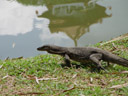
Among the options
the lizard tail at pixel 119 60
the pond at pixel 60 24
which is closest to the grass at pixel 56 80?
the lizard tail at pixel 119 60

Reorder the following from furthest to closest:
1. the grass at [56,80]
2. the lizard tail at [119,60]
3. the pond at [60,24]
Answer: the pond at [60,24] → the lizard tail at [119,60] → the grass at [56,80]

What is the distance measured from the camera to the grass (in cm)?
404

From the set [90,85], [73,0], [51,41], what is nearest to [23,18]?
[51,41]

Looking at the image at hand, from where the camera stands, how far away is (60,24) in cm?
1039

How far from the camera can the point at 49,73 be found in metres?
5.23

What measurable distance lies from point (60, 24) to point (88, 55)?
5.08 metres

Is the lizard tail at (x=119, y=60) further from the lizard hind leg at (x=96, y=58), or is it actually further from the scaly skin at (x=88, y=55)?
the lizard hind leg at (x=96, y=58)

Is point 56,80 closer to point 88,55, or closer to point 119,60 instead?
point 88,55

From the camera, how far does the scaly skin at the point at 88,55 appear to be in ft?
17.4

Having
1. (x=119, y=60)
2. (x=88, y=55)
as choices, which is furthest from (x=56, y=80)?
(x=119, y=60)

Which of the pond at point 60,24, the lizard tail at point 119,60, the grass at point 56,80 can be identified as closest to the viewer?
the grass at point 56,80

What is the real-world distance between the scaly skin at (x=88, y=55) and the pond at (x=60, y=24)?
2.23 meters

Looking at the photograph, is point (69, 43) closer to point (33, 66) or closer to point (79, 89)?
point (33, 66)

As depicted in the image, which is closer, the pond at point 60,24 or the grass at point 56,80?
the grass at point 56,80
